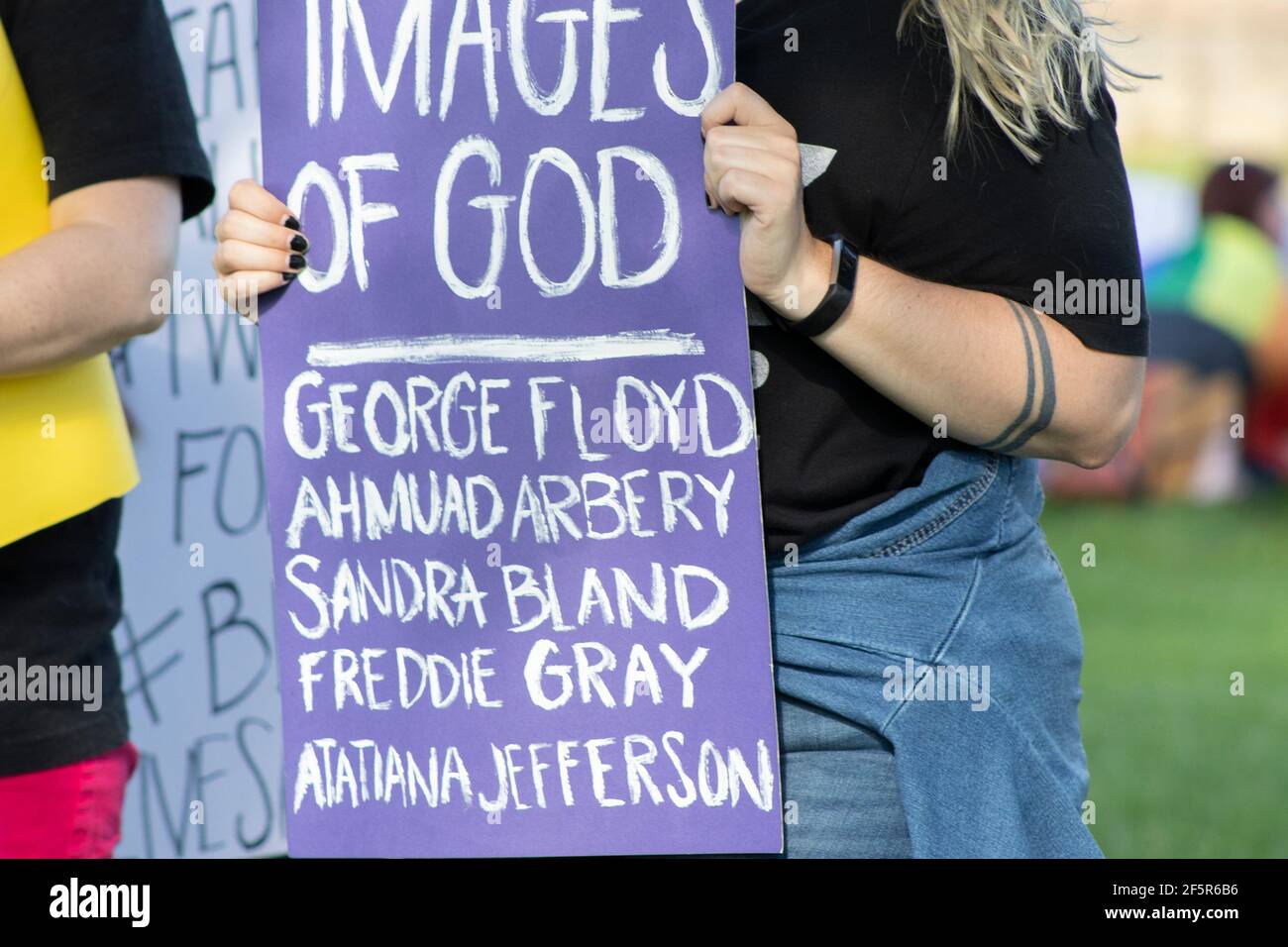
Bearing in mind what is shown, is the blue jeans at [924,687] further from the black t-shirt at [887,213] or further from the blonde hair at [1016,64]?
the blonde hair at [1016,64]

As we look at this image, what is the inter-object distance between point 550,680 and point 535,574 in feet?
0.39

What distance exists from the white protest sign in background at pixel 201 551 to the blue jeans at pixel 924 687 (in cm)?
140

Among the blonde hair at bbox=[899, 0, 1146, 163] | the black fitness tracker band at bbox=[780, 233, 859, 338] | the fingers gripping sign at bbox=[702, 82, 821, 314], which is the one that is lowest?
the black fitness tracker band at bbox=[780, 233, 859, 338]

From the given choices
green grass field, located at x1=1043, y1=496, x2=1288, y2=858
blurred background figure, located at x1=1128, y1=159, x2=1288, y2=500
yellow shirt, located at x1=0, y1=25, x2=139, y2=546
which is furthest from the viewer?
blurred background figure, located at x1=1128, y1=159, x2=1288, y2=500

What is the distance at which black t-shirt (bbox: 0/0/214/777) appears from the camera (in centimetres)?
193

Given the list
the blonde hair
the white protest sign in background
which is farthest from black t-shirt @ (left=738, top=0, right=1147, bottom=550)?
the white protest sign in background

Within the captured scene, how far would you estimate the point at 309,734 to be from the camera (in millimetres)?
1911

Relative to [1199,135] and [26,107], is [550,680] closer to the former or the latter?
[26,107]

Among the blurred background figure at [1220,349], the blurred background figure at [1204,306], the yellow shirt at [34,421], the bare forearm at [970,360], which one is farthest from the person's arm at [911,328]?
the blurred background figure at [1220,349]

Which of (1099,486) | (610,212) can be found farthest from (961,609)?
(1099,486)

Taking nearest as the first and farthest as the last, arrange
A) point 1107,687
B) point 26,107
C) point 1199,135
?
point 26,107 → point 1107,687 → point 1199,135

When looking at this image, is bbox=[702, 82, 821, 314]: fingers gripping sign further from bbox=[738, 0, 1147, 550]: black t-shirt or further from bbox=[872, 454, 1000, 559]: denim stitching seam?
bbox=[872, 454, 1000, 559]: denim stitching seam

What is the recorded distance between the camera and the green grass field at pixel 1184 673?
4902mm

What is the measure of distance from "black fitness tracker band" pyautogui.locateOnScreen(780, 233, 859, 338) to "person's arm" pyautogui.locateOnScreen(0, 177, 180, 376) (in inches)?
31.6
